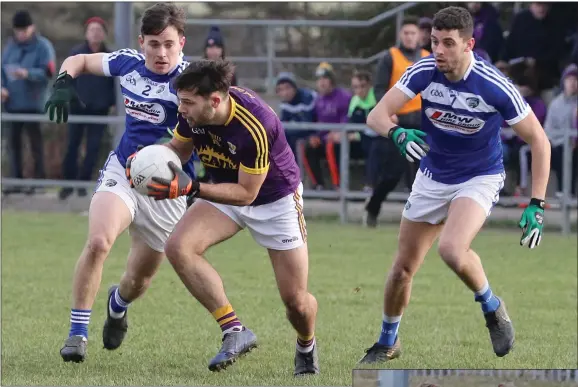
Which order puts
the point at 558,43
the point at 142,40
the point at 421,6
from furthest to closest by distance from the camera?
the point at 421,6, the point at 558,43, the point at 142,40

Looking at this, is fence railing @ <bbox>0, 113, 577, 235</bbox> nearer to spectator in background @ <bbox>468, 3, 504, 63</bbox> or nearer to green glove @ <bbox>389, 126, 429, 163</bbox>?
spectator in background @ <bbox>468, 3, 504, 63</bbox>

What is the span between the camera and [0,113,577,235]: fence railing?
1471 cm

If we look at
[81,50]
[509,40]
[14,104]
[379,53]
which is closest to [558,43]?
[509,40]

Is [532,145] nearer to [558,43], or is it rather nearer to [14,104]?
[558,43]

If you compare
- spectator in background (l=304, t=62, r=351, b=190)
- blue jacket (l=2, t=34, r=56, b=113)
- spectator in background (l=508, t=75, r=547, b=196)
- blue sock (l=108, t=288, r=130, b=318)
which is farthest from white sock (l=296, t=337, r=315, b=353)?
blue jacket (l=2, t=34, r=56, b=113)

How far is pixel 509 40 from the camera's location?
16.4m

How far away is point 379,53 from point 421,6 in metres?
1.11

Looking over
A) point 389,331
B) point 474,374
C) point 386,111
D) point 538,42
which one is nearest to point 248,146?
point 386,111

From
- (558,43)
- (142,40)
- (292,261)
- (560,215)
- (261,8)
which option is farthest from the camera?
(261,8)

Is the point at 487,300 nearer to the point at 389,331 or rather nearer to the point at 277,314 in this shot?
the point at 389,331

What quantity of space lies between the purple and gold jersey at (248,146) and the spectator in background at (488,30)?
9583 mm

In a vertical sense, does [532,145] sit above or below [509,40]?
above

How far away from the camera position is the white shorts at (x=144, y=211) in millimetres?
7832

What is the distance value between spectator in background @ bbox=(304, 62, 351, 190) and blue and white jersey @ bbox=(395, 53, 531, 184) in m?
7.96
